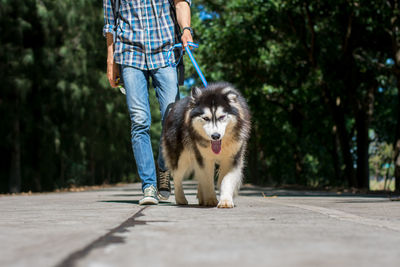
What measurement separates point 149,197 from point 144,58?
1.76 metres

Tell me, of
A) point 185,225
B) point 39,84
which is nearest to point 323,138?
point 39,84

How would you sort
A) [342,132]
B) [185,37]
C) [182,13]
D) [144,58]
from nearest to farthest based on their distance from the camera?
[185,37] < [144,58] < [182,13] < [342,132]

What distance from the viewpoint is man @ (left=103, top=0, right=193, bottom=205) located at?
6.79 meters

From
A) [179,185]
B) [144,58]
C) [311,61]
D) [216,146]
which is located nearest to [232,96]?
[216,146]

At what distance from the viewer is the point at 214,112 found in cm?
593

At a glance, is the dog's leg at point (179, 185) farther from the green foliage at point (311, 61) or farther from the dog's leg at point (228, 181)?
the green foliage at point (311, 61)

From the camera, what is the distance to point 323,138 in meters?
28.4

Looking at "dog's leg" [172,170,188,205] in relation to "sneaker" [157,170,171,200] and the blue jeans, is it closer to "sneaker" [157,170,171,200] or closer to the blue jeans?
the blue jeans

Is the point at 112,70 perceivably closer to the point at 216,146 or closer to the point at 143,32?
the point at 143,32

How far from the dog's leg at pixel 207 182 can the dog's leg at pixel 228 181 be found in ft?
0.41

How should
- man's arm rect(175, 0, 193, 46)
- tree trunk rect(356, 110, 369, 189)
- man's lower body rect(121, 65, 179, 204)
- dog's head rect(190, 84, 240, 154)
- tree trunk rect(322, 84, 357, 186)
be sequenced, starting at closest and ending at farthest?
dog's head rect(190, 84, 240, 154), man's lower body rect(121, 65, 179, 204), man's arm rect(175, 0, 193, 46), tree trunk rect(356, 110, 369, 189), tree trunk rect(322, 84, 357, 186)

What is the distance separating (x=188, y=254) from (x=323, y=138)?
87.4 ft

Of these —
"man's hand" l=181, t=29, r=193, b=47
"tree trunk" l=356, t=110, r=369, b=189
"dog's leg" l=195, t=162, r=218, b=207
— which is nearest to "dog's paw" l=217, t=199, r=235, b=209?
"dog's leg" l=195, t=162, r=218, b=207

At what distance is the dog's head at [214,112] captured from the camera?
588 cm
